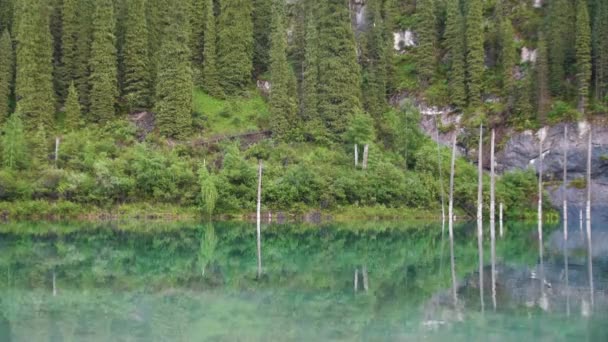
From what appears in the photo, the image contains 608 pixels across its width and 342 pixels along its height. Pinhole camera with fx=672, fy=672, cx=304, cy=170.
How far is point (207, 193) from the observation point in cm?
4909

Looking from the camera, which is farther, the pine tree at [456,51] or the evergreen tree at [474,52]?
the pine tree at [456,51]

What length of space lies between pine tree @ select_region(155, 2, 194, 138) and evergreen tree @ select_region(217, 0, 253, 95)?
208 inches

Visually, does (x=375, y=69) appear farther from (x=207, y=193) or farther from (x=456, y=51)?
(x=207, y=193)

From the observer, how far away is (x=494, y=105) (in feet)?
208

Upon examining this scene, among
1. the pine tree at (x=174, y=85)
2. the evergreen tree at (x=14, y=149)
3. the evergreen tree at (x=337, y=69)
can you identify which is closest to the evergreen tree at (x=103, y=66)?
the pine tree at (x=174, y=85)

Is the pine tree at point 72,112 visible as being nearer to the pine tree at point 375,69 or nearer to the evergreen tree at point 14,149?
the evergreen tree at point 14,149

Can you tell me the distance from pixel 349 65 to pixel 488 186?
18.5 m

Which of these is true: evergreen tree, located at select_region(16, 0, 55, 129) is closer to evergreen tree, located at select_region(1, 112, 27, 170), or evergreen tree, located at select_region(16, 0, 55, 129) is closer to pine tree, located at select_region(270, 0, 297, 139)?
evergreen tree, located at select_region(1, 112, 27, 170)

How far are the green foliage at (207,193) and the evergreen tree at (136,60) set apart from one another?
1669 cm

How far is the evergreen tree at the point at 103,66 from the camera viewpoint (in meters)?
60.7

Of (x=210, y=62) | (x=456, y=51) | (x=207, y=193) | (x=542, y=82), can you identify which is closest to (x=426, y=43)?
(x=456, y=51)

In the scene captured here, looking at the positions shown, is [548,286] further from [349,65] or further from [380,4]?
[380,4]

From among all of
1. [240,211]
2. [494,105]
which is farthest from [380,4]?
[240,211]

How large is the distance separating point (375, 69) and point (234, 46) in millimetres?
14431
